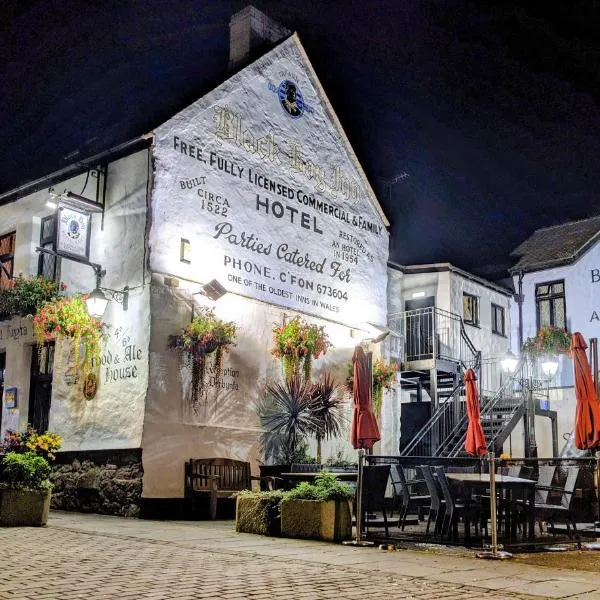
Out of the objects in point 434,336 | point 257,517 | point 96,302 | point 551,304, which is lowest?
point 257,517

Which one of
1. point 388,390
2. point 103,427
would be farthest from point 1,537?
point 388,390

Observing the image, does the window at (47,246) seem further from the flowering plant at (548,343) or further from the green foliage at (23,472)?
the flowering plant at (548,343)

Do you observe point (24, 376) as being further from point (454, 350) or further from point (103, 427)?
point (454, 350)

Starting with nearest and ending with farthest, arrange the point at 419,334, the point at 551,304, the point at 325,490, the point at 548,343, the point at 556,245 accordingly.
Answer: the point at 325,490 < the point at 419,334 < the point at 548,343 < the point at 551,304 < the point at 556,245

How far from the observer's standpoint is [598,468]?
9.25m

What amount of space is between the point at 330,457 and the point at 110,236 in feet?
20.8

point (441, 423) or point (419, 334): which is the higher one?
point (419, 334)

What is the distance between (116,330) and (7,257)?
14.7ft

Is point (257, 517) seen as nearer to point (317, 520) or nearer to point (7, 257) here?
point (317, 520)

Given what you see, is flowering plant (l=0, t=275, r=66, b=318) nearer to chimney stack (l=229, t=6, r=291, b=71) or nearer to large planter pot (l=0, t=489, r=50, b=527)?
large planter pot (l=0, t=489, r=50, b=527)

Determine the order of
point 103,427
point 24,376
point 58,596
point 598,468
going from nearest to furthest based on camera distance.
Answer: point 58,596, point 598,468, point 103,427, point 24,376

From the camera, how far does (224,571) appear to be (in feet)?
23.0

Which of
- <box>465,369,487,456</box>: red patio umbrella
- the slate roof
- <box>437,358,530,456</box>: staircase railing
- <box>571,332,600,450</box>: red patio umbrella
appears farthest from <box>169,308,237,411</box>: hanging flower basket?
the slate roof

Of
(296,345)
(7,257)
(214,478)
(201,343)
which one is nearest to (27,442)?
(214,478)
